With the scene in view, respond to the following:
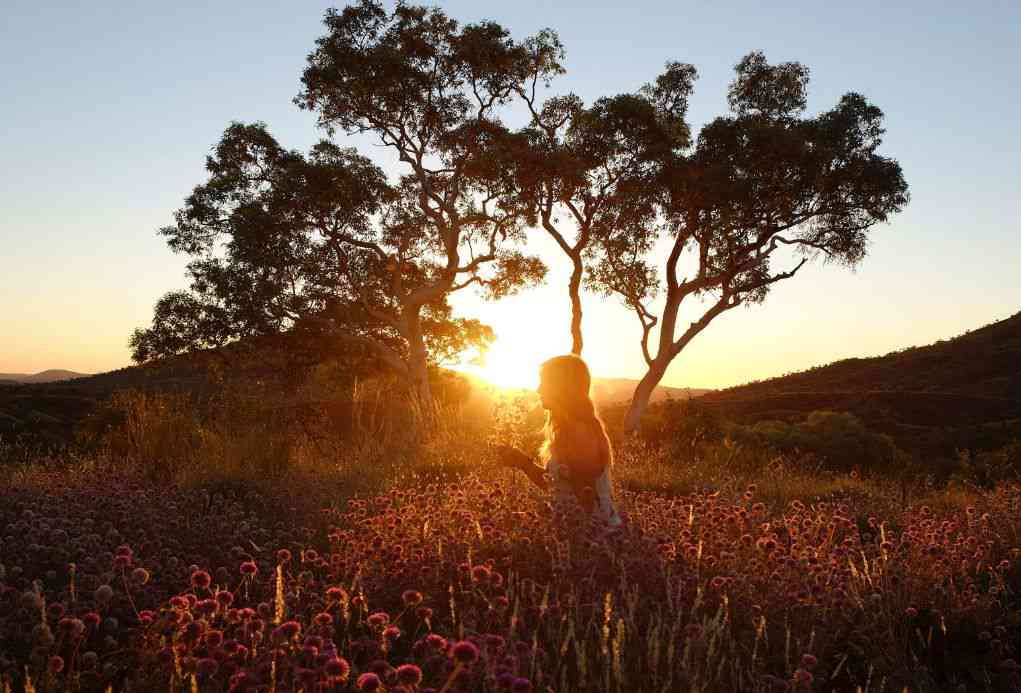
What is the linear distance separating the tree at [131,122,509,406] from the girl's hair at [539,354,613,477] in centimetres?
1679

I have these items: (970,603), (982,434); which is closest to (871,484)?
(970,603)

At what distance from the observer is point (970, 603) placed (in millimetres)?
4625

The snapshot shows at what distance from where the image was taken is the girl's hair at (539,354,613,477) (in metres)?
5.55

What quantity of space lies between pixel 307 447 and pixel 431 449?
174 cm

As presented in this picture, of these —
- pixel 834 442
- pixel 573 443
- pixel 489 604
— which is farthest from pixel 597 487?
pixel 834 442

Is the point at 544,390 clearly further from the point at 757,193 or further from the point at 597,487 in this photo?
the point at 757,193

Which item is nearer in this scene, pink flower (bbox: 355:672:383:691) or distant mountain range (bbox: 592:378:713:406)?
pink flower (bbox: 355:672:383:691)

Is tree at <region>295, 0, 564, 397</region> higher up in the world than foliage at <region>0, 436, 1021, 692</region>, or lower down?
higher up

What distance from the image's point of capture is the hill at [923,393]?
2134 cm

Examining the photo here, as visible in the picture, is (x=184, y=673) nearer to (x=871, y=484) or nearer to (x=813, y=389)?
(x=871, y=484)

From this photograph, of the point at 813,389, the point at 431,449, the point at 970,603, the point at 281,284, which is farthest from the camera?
the point at 813,389

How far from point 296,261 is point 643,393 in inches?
387

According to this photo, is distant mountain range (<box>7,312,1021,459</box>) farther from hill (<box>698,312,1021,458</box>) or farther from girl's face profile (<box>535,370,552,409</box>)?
girl's face profile (<box>535,370,552,409</box>)

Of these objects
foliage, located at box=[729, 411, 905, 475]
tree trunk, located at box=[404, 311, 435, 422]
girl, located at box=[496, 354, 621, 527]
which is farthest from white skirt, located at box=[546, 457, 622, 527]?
tree trunk, located at box=[404, 311, 435, 422]
